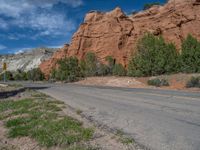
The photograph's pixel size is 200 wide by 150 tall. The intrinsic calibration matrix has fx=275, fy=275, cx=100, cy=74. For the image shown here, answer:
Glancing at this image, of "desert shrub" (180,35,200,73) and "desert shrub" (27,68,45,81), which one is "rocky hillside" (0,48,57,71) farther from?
"desert shrub" (180,35,200,73)

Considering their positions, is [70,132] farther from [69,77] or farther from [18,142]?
[69,77]

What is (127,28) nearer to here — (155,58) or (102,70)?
(102,70)

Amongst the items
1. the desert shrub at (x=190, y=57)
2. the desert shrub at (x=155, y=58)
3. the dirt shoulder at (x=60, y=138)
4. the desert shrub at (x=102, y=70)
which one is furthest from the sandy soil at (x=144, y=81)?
Result: the dirt shoulder at (x=60, y=138)

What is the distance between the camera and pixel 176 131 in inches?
287

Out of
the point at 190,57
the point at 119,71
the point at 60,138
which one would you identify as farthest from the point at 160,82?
the point at 60,138

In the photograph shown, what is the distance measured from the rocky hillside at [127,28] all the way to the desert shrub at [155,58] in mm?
19457

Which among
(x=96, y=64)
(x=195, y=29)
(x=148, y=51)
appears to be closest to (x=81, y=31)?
(x=96, y=64)

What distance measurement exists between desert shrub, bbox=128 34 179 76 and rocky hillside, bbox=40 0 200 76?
19.5m

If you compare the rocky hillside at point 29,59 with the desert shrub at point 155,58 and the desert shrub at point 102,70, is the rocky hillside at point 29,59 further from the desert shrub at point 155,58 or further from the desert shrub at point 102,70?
the desert shrub at point 155,58

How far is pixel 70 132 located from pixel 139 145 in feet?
6.86

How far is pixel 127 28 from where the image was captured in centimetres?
8069

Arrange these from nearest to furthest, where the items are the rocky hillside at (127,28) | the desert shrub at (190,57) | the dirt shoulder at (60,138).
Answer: the dirt shoulder at (60,138) < the desert shrub at (190,57) < the rocky hillside at (127,28)

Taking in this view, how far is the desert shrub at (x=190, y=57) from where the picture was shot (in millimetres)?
42594

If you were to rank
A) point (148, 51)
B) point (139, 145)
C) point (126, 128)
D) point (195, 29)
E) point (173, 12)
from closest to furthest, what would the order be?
point (139, 145) < point (126, 128) < point (148, 51) < point (195, 29) < point (173, 12)
